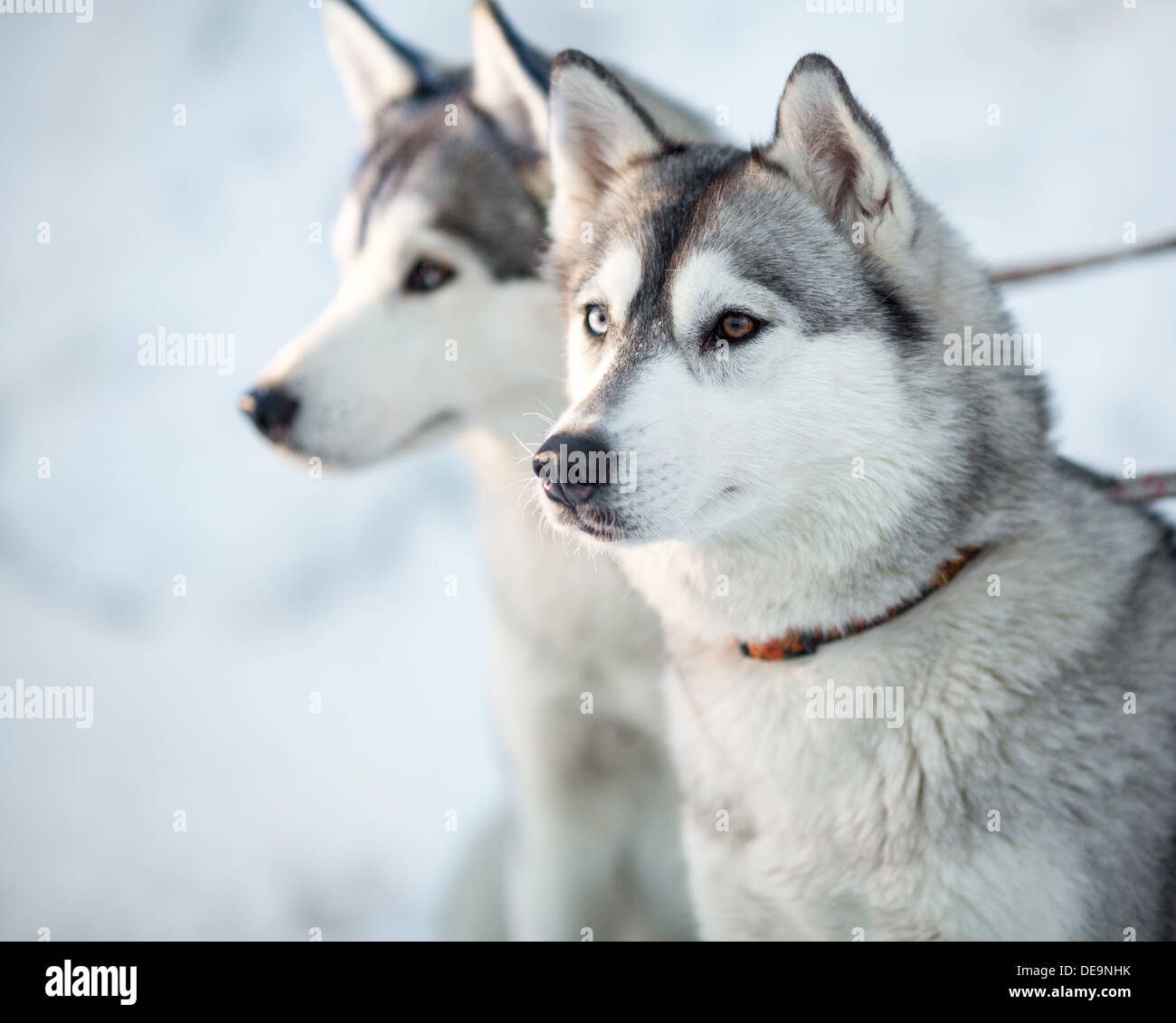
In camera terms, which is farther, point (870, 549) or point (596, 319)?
point (596, 319)

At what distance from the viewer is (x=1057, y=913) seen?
1.47m

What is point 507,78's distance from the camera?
2.13 m

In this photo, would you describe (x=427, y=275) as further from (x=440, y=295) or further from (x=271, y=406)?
(x=271, y=406)

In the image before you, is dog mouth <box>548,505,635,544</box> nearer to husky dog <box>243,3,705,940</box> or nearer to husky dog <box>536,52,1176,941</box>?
husky dog <box>536,52,1176,941</box>

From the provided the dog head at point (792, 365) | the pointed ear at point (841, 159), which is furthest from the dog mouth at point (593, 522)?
the pointed ear at point (841, 159)

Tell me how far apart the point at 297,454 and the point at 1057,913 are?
1.59m

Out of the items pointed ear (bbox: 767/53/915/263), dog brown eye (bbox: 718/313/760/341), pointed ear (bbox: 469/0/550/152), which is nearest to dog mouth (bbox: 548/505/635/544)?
dog brown eye (bbox: 718/313/760/341)

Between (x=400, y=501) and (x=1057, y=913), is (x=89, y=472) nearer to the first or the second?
(x=400, y=501)

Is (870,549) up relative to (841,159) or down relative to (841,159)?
down

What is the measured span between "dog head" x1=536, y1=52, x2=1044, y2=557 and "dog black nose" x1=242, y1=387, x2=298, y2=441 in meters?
0.74

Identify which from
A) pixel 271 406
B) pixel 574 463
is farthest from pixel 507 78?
pixel 574 463

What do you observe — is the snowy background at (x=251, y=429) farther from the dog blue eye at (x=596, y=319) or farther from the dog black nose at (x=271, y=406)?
the dog blue eye at (x=596, y=319)

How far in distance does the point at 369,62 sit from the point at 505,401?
0.93m
